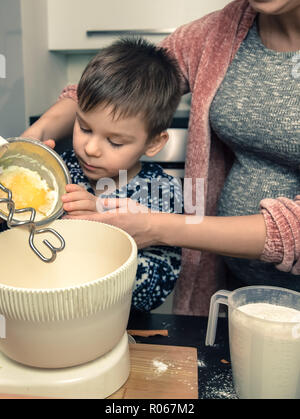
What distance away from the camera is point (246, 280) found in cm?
111

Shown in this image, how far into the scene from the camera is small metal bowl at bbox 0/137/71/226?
0.70 m

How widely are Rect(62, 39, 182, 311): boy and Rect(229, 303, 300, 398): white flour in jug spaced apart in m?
0.29

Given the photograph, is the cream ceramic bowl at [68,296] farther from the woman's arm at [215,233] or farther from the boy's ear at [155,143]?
the boy's ear at [155,143]

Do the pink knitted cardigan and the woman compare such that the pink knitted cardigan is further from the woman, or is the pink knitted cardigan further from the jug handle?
the jug handle

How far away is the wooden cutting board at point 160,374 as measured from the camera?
0.61 m

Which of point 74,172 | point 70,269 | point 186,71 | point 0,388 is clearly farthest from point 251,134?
point 0,388

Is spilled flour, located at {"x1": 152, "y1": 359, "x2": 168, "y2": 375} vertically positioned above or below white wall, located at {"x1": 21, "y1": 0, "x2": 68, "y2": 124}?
below

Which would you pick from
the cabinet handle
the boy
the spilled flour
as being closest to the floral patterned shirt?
the boy

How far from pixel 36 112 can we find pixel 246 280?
90 centimetres

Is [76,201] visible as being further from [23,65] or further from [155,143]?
[23,65]

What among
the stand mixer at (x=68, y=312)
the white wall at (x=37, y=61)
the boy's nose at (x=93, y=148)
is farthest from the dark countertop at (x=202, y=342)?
the white wall at (x=37, y=61)

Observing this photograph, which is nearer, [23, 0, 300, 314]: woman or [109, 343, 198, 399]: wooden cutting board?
[109, 343, 198, 399]: wooden cutting board

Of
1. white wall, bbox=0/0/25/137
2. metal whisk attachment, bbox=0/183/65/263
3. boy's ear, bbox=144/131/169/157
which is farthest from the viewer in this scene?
white wall, bbox=0/0/25/137
